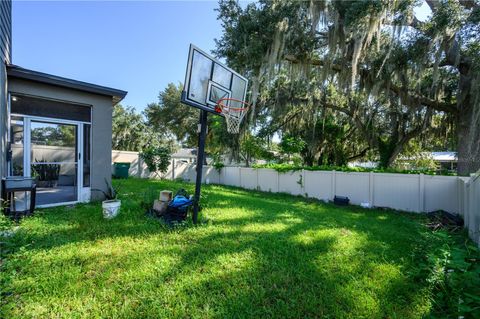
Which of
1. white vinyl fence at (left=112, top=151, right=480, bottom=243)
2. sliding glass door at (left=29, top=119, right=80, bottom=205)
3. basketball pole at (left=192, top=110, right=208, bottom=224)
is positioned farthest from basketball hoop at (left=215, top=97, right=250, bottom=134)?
white vinyl fence at (left=112, top=151, right=480, bottom=243)

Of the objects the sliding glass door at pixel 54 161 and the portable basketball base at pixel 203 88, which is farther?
the sliding glass door at pixel 54 161

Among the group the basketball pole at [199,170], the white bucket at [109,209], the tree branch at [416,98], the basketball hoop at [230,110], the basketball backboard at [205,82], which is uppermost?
the tree branch at [416,98]

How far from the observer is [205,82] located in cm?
411

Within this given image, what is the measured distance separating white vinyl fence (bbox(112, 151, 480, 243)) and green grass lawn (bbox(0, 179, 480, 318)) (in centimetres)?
100

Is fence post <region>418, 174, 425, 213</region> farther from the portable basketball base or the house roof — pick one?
the house roof

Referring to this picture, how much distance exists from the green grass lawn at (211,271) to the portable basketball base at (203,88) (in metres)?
1.15

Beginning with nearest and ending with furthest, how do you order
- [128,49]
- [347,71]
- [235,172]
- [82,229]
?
1. [82,229]
2. [347,71]
3. [128,49]
4. [235,172]

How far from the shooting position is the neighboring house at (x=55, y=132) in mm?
4488

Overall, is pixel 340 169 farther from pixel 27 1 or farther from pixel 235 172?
pixel 27 1

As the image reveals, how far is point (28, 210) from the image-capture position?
165 inches

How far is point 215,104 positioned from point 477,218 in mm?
4601

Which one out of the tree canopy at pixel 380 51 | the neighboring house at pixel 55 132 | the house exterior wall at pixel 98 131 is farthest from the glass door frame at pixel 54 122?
the tree canopy at pixel 380 51

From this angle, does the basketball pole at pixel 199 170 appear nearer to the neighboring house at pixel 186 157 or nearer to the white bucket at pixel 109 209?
the white bucket at pixel 109 209

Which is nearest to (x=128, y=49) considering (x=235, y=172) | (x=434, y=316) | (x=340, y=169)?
(x=235, y=172)
